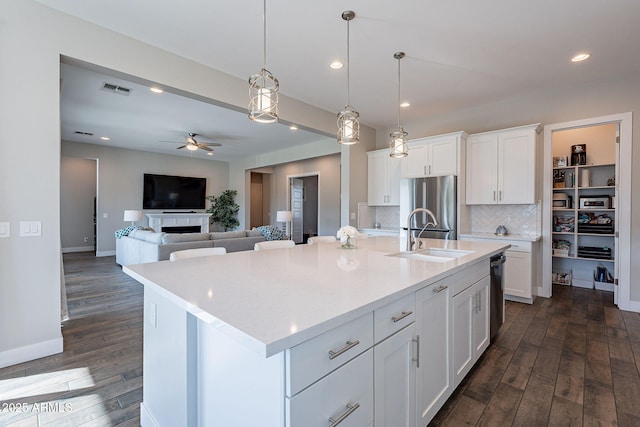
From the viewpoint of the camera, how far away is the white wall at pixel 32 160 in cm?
224

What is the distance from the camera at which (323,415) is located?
904mm

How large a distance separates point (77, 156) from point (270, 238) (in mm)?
5629

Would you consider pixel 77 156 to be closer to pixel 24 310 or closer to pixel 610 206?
pixel 24 310

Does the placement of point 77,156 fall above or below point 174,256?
above

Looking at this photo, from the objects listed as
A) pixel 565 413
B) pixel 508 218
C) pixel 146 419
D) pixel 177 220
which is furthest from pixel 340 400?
pixel 177 220

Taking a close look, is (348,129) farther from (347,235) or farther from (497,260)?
(497,260)

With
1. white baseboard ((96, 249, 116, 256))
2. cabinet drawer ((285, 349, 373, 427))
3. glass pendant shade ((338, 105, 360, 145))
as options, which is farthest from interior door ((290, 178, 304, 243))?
cabinet drawer ((285, 349, 373, 427))

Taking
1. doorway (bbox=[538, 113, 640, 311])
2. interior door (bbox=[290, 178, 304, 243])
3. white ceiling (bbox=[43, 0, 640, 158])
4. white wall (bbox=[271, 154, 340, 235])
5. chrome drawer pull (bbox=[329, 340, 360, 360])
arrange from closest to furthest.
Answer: chrome drawer pull (bbox=[329, 340, 360, 360]), white ceiling (bbox=[43, 0, 640, 158]), doorway (bbox=[538, 113, 640, 311]), white wall (bbox=[271, 154, 340, 235]), interior door (bbox=[290, 178, 304, 243])

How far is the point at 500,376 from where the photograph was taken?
84.4 inches

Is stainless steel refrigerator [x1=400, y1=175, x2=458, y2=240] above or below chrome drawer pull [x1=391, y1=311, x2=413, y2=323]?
above

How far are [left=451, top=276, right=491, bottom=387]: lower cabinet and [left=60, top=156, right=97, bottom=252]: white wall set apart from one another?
378 inches

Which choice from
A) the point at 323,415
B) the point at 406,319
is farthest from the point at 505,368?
the point at 323,415

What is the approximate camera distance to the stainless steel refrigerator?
4.35 meters

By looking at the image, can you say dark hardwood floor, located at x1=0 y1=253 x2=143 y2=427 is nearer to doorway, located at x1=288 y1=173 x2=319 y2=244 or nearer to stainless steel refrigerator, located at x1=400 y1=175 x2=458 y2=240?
stainless steel refrigerator, located at x1=400 y1=175 x2=458 y2=240
